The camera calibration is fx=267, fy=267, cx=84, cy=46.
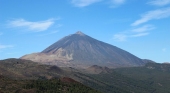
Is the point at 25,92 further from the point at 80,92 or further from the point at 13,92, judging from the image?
the point at 80,92

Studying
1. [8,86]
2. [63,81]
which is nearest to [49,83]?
[63,81]

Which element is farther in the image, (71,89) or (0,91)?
(71,89)

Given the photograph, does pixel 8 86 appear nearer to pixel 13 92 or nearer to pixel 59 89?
pixel 13 92

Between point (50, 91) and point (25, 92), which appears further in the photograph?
point (50, 91)

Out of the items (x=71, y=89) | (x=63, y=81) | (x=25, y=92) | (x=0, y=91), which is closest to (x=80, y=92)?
(x=71, y=89)

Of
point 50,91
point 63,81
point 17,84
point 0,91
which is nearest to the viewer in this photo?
point 0,91

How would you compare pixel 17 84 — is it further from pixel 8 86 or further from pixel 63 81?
pixel 63 81

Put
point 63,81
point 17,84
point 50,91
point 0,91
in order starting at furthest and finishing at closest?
point 63,81 → point 17,84 → point 50,91 → point 0,91

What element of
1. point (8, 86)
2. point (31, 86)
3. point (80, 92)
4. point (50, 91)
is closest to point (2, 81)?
point (8, 86)
